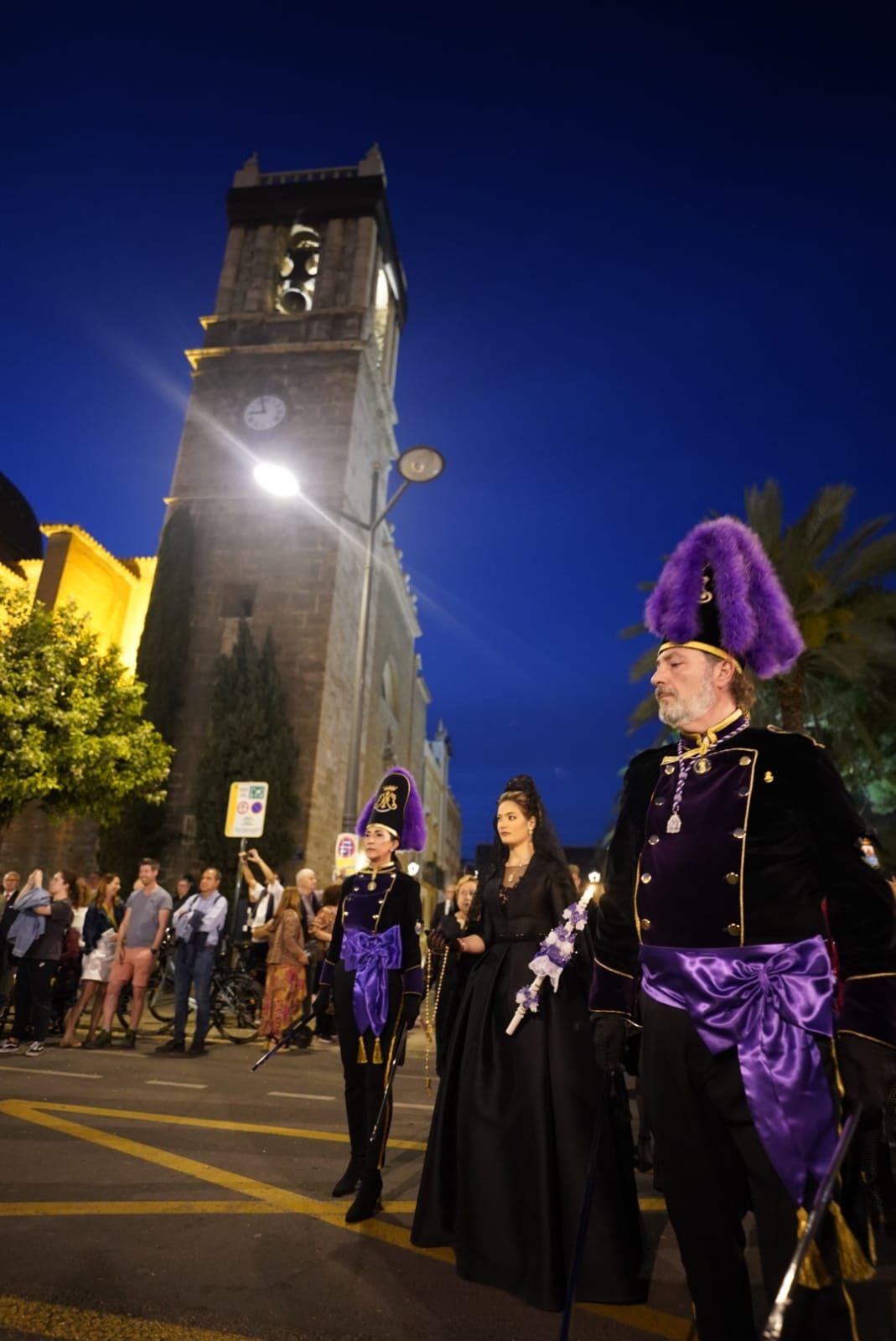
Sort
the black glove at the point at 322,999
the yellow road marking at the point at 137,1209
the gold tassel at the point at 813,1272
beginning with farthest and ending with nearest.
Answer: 1. the black glove at the point at 322,999
2. the yellow road marking at the point at 137,1209
3. the gold tassel at the point at 813,1272

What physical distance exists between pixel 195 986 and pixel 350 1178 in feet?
19.1

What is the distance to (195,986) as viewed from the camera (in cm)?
938

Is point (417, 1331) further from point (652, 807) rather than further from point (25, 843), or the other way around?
point (25, 843)

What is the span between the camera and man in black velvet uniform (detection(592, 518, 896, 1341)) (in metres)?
2.02

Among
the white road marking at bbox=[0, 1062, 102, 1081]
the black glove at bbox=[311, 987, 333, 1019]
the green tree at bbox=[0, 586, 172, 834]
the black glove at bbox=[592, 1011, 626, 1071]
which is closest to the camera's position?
the black glove at bbox=[592, 1011, 626, 1071]

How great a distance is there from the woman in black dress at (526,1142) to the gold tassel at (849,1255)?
1.25 m

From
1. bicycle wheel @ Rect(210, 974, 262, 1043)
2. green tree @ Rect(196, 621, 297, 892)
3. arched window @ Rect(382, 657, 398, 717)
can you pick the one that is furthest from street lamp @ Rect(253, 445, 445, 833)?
arched window @ Rect(382, 657, 398, 717)

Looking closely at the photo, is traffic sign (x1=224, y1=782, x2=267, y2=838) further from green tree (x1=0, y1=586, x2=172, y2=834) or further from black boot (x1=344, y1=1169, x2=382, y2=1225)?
black boot (x1=344, y1=1169, x2=382, y2=1225)

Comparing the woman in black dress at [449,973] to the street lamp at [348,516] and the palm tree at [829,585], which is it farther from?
the palm tree at [829,585]

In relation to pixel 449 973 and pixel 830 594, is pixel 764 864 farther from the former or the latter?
pixel 830 594

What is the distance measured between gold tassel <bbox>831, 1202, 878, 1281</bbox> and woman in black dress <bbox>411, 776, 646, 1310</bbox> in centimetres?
125

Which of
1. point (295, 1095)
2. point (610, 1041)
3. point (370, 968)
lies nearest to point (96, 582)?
point (295, 1095)

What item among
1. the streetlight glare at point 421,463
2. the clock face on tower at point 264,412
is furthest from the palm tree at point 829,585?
the clock face on tower at point 264,412

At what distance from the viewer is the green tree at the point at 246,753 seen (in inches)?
861
